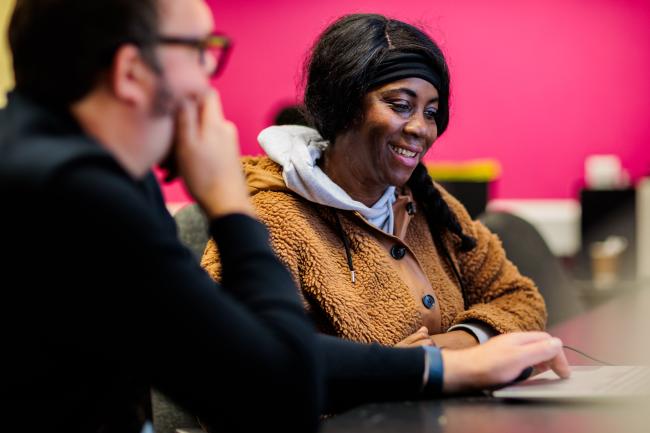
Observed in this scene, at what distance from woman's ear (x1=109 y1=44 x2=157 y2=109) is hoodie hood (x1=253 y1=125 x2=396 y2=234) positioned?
2.72ft

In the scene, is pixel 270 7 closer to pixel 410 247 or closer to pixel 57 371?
pixel 410 247

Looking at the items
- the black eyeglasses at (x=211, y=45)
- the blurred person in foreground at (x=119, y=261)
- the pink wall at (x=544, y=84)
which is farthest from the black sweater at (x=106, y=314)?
the pink wall at (x=544, y=84)

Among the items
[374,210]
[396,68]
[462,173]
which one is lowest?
[462,173]

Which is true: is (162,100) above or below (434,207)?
above

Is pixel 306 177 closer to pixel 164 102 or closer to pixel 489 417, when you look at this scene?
pixel 489 417

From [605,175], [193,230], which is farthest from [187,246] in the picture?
[605,175]

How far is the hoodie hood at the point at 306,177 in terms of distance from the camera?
1751 mm

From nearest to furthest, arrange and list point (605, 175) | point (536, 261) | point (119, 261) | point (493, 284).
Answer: point (119, 261) < point (493, 284) < point (536, 261) < point (605, 175)

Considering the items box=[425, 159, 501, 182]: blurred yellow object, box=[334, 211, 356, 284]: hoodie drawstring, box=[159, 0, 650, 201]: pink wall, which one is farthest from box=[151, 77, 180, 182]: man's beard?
box=[159, 0, 650, 201]: pink wall

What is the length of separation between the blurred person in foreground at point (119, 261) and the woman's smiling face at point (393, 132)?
846mm

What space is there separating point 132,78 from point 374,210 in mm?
985

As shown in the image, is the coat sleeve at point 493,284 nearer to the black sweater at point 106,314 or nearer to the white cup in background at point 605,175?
the black sweater at point 106,314

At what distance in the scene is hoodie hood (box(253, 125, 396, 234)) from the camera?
1751 millimetres

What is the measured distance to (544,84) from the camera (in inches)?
218
